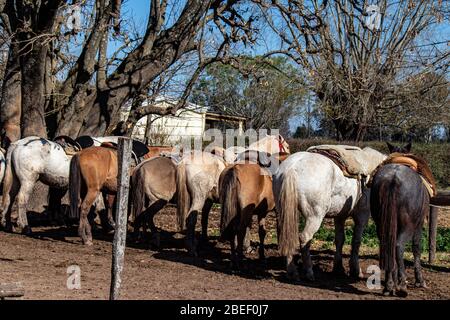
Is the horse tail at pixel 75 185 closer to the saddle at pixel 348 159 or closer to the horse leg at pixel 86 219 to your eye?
the horse leg at pixel 86 219

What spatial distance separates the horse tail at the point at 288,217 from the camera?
8.75m

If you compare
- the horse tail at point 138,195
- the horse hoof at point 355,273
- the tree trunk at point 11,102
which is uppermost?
the tree trunk at point 11,102

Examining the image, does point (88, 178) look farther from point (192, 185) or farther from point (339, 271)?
point (339, 271)

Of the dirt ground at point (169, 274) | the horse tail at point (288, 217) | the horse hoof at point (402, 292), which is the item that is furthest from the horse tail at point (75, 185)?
the horse hoof at point (402, 292)

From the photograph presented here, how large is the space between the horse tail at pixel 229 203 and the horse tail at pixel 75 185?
331 cm

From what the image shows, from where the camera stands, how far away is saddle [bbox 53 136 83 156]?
43.5 ft

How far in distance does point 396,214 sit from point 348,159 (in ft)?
5.73

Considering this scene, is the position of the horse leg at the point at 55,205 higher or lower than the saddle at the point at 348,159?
lower

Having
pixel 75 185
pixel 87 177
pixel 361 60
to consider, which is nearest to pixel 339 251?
pixel 87 177

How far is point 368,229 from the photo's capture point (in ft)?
46.0

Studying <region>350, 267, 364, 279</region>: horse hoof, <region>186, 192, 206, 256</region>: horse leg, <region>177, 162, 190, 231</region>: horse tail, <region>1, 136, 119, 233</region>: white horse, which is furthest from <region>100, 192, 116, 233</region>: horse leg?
<region>350, 267, 364, 279</region>: horse hoof

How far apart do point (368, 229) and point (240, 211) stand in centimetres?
514

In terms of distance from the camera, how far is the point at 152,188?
1180 centimetres

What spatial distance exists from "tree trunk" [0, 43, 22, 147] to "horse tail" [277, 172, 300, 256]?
28.9 ft
